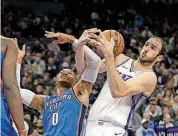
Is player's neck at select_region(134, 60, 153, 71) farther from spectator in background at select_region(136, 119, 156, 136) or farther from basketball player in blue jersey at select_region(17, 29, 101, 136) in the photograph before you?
spectator in background at select_region(136, 119, 156, 136)

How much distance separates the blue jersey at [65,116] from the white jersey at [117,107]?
13cm

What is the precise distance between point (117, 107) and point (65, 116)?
1.70 feet

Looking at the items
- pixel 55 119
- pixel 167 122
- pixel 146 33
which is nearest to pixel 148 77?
pixel 55 119

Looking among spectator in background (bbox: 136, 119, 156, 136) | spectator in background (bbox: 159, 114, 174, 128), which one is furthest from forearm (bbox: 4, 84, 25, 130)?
spectator in background (bbox: 159, 114, 174, 128)

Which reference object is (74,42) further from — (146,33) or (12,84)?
(146,33)

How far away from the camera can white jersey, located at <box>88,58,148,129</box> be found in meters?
4.75

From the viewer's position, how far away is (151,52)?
16.3 feet

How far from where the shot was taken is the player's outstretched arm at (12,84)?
348 cm

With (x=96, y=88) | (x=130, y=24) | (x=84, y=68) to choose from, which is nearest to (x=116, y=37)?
(x=84, y=68)

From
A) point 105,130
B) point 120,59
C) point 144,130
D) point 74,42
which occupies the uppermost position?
point 74,42

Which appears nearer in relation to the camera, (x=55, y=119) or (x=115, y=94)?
(x=115, y=94)

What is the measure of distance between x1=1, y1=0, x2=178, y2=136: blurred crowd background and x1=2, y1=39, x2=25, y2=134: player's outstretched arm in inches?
252

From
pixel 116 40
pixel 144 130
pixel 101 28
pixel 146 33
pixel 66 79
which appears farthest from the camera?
pixel 101 28

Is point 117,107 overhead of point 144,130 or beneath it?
overhead
